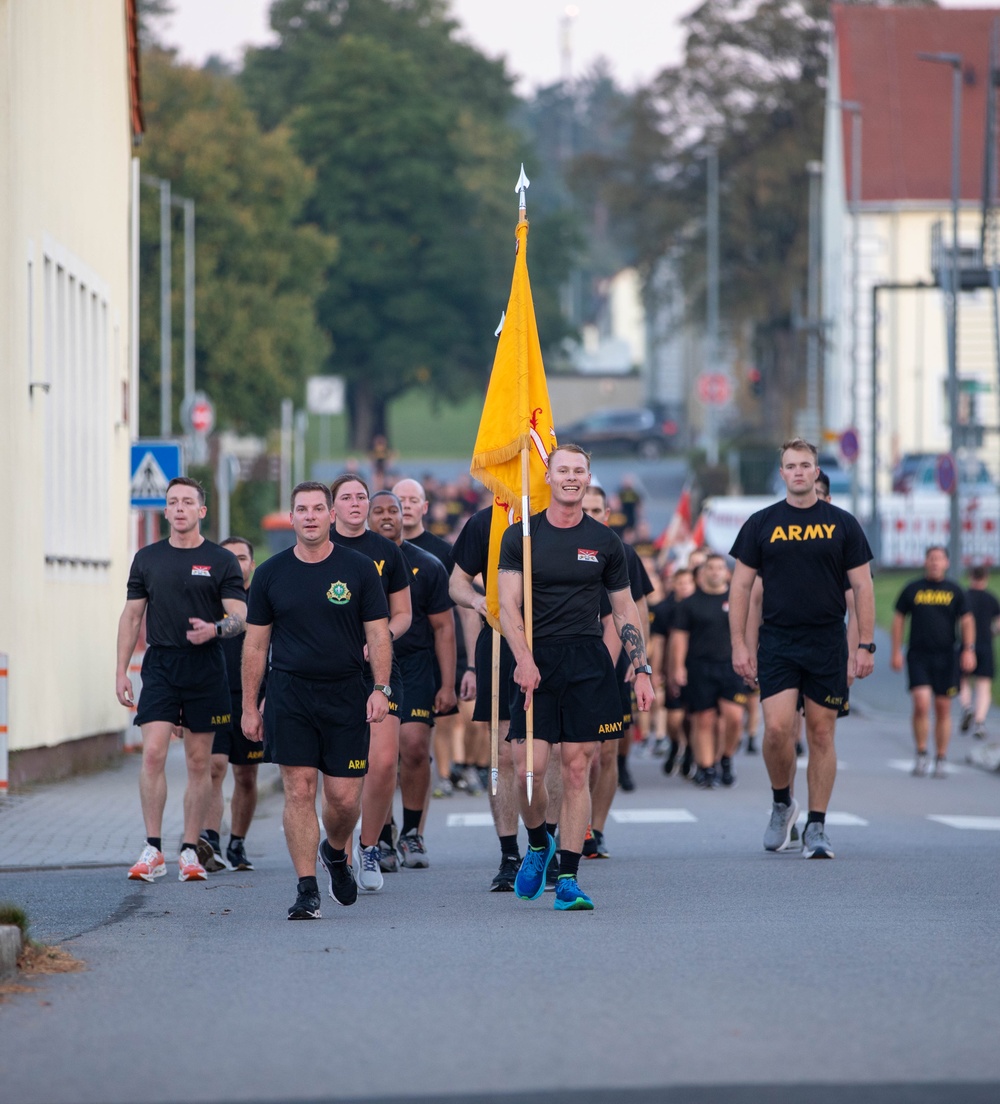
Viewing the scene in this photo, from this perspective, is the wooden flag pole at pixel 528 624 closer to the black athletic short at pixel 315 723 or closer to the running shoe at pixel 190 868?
the black athletic short at pixel 315 723

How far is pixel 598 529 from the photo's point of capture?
9969mm

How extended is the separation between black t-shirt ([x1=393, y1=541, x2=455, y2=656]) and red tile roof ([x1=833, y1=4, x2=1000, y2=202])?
51.3m

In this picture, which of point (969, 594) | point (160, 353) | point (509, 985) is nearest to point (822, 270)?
point (160, 353)

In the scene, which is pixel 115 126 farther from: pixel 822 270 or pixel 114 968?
pixel 822 270

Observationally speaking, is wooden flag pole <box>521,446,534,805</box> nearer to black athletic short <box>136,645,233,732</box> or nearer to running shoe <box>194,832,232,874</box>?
black athletic short <box>136,645,233,732</box>

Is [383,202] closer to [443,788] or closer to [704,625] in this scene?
[704,625]

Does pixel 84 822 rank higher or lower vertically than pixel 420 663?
lower

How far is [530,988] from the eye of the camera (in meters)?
7.45

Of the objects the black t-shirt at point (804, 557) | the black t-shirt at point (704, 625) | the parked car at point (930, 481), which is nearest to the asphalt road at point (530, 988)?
the black t-shirt at point (804, 557)

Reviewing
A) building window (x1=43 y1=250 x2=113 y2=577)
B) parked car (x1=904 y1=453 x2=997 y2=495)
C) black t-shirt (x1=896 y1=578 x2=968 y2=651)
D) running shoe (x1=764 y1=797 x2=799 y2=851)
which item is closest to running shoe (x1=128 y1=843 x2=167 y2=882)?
running shoe (x1=764 y1=797 x2=799 y2=851)

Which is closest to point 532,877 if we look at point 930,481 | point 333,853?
point 333,853

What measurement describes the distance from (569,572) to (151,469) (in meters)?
12.5

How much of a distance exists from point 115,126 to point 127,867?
41.0 feet

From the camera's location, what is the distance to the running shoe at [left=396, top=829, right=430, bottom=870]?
12219 mm
